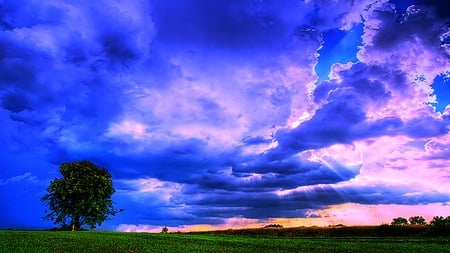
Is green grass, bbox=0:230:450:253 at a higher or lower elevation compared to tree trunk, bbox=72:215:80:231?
lower

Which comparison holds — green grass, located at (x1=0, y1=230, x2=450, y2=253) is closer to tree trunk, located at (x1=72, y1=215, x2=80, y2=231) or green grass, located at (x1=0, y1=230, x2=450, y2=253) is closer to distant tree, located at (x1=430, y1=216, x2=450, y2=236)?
distant tree, located at (x1=430, y1=216, x2=450, y2=236)

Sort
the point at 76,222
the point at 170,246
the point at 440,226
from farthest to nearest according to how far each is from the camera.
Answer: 1. the point at 76,222
2. the point at 440,226
3. the point at 170,246

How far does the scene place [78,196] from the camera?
87312 mm

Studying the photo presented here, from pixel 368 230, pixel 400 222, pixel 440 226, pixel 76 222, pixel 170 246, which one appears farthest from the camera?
pixel 400 222

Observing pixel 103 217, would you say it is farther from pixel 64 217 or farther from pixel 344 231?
pixel 344 231

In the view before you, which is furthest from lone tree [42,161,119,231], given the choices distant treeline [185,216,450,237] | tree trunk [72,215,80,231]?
distant treeline [185,216,450,237]

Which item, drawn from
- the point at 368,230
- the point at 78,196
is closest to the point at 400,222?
the point at 368,230

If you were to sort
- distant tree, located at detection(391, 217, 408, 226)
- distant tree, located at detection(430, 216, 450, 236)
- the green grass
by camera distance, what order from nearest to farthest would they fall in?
the green grass
distant tree, located at detection(430, 216, 450, 236)
distant tree, located at detection(391, 217, 408, 226)

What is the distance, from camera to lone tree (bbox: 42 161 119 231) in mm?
86250

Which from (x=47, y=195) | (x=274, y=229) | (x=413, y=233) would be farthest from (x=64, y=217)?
(x=413, y=233)

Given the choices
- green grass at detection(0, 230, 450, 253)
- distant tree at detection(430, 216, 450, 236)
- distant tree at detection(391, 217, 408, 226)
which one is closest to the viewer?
green grass at detection(0, 230, 450, 253)

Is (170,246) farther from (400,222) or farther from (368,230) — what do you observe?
(400,222)

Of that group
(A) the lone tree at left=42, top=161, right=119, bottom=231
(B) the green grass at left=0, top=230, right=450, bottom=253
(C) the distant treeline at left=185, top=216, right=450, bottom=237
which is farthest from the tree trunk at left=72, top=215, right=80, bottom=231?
(B) the green grass at left=0, top=230, right=450, bottom=253

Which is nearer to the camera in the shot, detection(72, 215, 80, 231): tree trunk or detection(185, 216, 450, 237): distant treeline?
detection(185, 216, 450, 237): distant treeline
